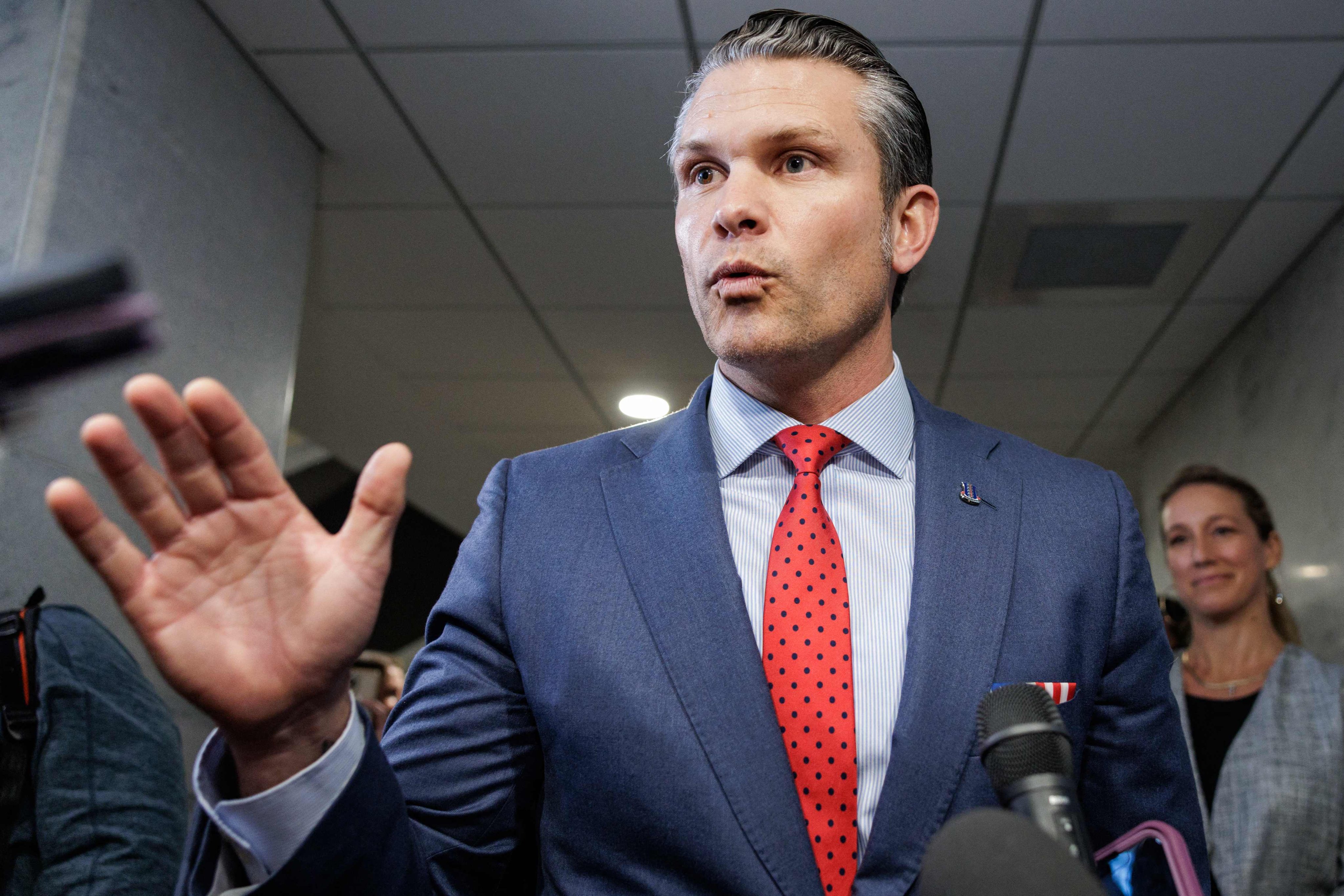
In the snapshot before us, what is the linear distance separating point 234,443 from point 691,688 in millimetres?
453

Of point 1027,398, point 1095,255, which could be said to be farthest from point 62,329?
point 1027,398

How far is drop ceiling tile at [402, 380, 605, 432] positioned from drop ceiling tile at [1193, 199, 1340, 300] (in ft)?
8.66

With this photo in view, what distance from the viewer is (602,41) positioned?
274cm

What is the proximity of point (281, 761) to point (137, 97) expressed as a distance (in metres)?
2.05

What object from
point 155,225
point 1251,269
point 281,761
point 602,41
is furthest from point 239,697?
point 1251,269

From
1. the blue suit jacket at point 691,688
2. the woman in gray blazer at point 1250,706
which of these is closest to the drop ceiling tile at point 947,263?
the woman in gray blazer at point 1250,706

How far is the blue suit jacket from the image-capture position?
3.07 ft

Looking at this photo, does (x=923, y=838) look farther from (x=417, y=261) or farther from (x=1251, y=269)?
(x=1251, y=269)

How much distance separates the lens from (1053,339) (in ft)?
14.2

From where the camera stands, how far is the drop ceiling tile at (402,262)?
3.58 metres

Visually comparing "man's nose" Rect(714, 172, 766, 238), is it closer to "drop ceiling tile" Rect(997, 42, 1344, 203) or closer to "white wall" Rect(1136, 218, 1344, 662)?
"drop ceiling tile" Rect(997, 42, 1344, 203)

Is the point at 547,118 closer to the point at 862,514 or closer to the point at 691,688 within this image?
the point at 862,514

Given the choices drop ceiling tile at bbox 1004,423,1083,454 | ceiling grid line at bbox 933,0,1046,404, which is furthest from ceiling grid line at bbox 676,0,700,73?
drop ceiling tile at bbox 1004,423,1083,454

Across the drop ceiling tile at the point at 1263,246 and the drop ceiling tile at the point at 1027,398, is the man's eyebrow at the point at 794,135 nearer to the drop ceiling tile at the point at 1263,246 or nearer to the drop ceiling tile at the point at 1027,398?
the drop ceiling tile at the point at 1263,246
